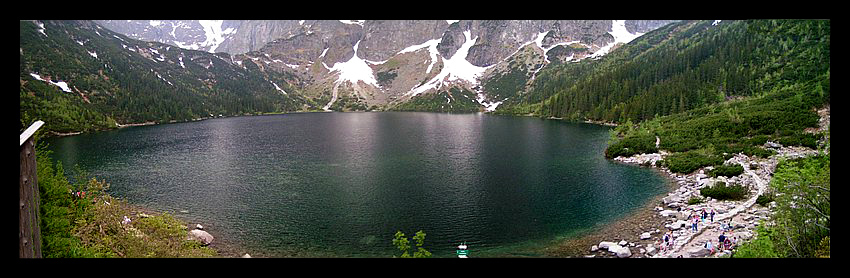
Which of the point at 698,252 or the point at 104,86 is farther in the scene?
the point at 104,86

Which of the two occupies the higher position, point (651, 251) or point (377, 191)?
point (377, 191)

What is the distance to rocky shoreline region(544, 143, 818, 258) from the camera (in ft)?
65.3

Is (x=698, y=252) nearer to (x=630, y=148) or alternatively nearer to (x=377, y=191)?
(x=377, y=191)

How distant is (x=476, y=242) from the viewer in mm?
21969

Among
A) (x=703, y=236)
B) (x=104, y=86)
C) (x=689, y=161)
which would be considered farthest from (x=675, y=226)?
(x=104, y=86)

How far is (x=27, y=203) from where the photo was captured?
469cm

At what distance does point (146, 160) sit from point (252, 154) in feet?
35.5

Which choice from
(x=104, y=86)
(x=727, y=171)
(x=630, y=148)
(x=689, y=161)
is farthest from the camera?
(x=104, y=86)

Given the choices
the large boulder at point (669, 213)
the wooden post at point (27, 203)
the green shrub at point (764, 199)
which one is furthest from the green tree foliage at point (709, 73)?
the wooden post at point (27, 203)

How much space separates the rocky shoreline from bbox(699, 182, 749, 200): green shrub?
0.44 meters

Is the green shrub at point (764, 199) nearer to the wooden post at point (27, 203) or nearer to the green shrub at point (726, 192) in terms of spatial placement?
the green shrub at point (726, 192)

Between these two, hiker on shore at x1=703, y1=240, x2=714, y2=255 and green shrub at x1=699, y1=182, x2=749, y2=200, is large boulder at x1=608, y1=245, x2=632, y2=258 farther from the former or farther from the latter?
green shrub at x1=699, y1=182, x2=749, y2=200

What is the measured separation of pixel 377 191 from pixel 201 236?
499 inches
